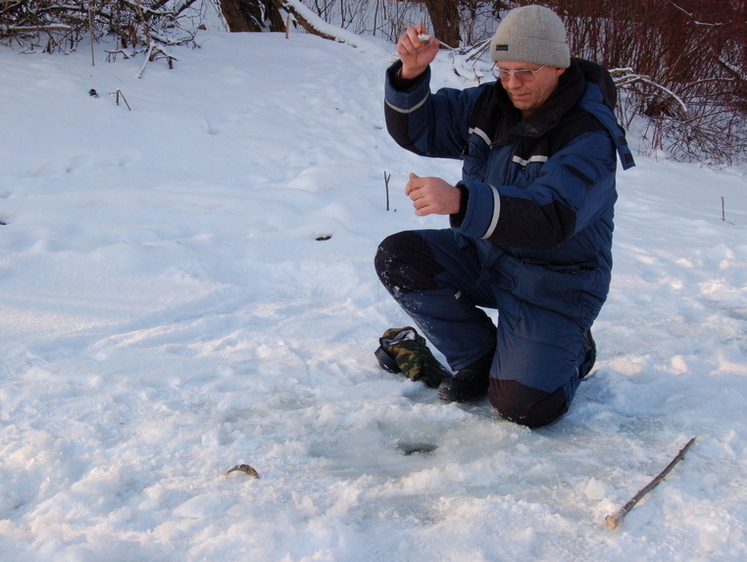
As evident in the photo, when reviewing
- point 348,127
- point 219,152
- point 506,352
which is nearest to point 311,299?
point 506,352

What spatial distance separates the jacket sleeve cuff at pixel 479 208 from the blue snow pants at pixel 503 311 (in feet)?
1.65

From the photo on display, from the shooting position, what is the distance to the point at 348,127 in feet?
19.7

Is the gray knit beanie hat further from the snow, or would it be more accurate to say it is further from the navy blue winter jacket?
the snow

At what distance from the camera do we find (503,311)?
93.0 inches

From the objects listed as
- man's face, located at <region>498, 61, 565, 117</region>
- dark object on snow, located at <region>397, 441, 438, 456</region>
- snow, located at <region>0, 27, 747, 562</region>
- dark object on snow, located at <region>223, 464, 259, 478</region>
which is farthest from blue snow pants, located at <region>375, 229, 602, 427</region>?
dark object on snow, located at <region>223, 464, 259, 478</region>

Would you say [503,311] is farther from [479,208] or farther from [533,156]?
[479,208]

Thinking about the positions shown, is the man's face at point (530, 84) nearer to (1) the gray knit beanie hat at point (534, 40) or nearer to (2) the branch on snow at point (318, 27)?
(1) the gray knit beanie hat at point (534, 40)

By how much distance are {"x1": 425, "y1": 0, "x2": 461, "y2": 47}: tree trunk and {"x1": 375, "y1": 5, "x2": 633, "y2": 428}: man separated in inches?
312

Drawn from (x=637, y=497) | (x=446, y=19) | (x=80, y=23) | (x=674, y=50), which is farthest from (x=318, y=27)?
(x=637, y=497)

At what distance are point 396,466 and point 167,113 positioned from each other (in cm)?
414

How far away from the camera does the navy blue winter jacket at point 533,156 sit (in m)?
1.83

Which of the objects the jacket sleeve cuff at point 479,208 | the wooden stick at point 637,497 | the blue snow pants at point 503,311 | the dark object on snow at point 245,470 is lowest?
the dark object on snow at point 245,470

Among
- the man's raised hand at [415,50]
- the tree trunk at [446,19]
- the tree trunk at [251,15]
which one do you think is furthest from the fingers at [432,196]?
the tree trunk at [446,19]

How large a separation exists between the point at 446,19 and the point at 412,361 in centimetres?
847
